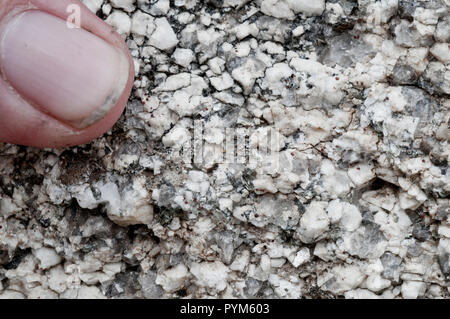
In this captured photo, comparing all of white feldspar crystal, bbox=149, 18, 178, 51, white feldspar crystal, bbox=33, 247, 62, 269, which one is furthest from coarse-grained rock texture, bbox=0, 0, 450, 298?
white feldspar crystal, bbox=33, 247, 62, 269

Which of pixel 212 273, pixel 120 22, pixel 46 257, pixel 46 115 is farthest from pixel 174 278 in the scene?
pixel 120 22

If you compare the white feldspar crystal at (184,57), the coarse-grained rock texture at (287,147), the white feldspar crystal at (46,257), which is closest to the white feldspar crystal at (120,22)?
the coarse-grained rock texture at (287,147)

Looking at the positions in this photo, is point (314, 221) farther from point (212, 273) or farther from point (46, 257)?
point (46, 257)

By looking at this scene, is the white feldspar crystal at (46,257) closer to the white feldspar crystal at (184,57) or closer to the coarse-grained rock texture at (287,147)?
the coarse-grained rock texture at (287,147)

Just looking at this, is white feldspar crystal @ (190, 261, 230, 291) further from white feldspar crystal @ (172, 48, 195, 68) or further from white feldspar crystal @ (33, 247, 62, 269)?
white feldspar crystal @ (172, 48, 195, 68)

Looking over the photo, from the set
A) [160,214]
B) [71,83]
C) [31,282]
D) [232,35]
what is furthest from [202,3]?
[31,282]
